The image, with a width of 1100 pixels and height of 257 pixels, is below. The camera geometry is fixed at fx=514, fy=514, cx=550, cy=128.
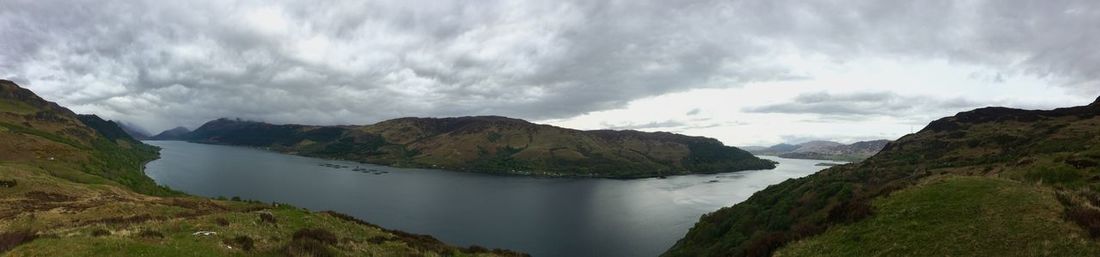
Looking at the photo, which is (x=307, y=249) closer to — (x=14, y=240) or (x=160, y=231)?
(x=160, y=231)

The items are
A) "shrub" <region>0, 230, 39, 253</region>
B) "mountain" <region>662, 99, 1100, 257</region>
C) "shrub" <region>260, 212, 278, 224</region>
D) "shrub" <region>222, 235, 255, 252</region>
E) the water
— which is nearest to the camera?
"mountain" <region>662, 99, 1100, 257</region>

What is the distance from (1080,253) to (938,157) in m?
133

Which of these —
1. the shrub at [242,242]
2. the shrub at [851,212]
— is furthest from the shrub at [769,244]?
the shrub at [242,242]

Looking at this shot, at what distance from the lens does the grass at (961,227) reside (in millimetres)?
18531

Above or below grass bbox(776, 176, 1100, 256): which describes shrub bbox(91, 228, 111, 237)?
below

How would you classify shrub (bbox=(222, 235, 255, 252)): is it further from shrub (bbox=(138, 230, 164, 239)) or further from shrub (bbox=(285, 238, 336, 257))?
shrub (bbox=(138, 230, 164, 239))

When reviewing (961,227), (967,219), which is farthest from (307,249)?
(967,219)

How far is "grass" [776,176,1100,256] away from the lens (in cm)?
1853

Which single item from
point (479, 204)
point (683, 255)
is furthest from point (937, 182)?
point (479, 204)

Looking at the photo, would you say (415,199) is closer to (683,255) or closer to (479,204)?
(479,204)

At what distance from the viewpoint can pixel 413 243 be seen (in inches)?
1519

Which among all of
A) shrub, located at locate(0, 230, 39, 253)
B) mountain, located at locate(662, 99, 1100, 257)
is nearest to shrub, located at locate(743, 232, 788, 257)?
mountain, located at locate(662, 99, 1100, 257)

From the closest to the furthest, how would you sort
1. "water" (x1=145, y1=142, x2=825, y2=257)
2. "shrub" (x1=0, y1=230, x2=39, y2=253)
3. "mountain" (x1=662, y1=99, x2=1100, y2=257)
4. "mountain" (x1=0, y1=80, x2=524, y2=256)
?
"mountain" (x1=662, y1=99, x2=1100, y2=257), "shrub" (x1=0, y1=230, x2=39, y2=253), "mountain" (x1=0, y1=80, x2=524, y2=256), "water" (x1=145, y1=142, x2=825, y2=257)

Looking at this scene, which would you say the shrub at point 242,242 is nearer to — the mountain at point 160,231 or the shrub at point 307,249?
the mountain at point 160,231
